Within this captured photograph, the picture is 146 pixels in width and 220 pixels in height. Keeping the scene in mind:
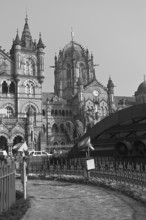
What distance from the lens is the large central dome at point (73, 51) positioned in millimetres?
83125

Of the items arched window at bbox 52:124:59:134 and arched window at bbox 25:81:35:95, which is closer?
arched window at bbox 25:81:35:95

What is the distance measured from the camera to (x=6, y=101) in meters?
55.8

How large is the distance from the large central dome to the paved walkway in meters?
70.8

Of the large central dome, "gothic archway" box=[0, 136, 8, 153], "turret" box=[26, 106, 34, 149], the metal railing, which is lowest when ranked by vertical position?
the metal railing

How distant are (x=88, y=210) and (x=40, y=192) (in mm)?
4583

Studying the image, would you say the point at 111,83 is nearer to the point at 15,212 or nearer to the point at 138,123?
the point at 138,123

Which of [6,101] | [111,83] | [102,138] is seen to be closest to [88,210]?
[102,138]

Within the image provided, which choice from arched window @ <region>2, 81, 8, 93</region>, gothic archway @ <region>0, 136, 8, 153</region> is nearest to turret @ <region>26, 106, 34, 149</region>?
gothic archway @ <region>0, 136, 8, 153</region>

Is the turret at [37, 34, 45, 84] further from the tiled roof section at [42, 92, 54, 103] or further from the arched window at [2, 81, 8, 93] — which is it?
the tiled roof section at [42, 92, 54, 103]

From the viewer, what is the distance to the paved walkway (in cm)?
913

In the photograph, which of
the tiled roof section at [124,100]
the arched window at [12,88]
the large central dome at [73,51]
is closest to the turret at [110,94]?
the tiled roof section at [124,100]

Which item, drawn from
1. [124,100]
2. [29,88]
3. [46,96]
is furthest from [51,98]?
[124,100]

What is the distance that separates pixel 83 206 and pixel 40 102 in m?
47.6

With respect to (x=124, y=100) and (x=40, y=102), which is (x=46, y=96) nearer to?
(x=40, y=102)
